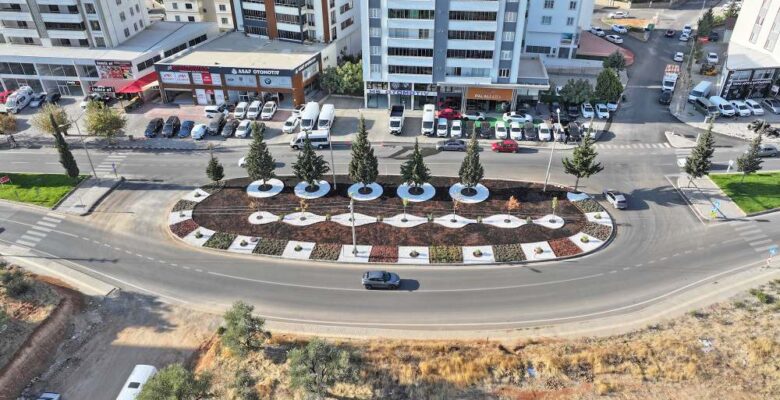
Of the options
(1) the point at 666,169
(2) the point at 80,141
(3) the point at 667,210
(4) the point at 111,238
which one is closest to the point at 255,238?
(4) the point at 111,238

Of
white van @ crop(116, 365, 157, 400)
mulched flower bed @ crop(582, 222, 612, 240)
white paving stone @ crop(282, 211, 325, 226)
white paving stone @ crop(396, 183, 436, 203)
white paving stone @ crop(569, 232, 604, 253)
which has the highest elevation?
white paving stone @ crop(396, 183, 436, 203)

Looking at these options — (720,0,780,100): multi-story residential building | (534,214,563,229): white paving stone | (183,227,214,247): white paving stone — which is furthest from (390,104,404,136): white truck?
(720,0,780,100): multi-story residential building

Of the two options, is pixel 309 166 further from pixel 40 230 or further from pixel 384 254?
pixel 40 230

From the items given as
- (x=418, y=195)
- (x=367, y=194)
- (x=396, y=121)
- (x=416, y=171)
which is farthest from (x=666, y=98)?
(x=367, y=194)

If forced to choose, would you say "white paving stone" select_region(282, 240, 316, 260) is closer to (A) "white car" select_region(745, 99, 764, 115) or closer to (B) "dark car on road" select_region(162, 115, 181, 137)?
(B) "dark car on road" select_region(162, 115, 181, 137)

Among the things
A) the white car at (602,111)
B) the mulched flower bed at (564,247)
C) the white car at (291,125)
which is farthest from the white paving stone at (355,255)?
the white car at (602,111)

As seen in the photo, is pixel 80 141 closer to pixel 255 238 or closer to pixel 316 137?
pixel 316 137
